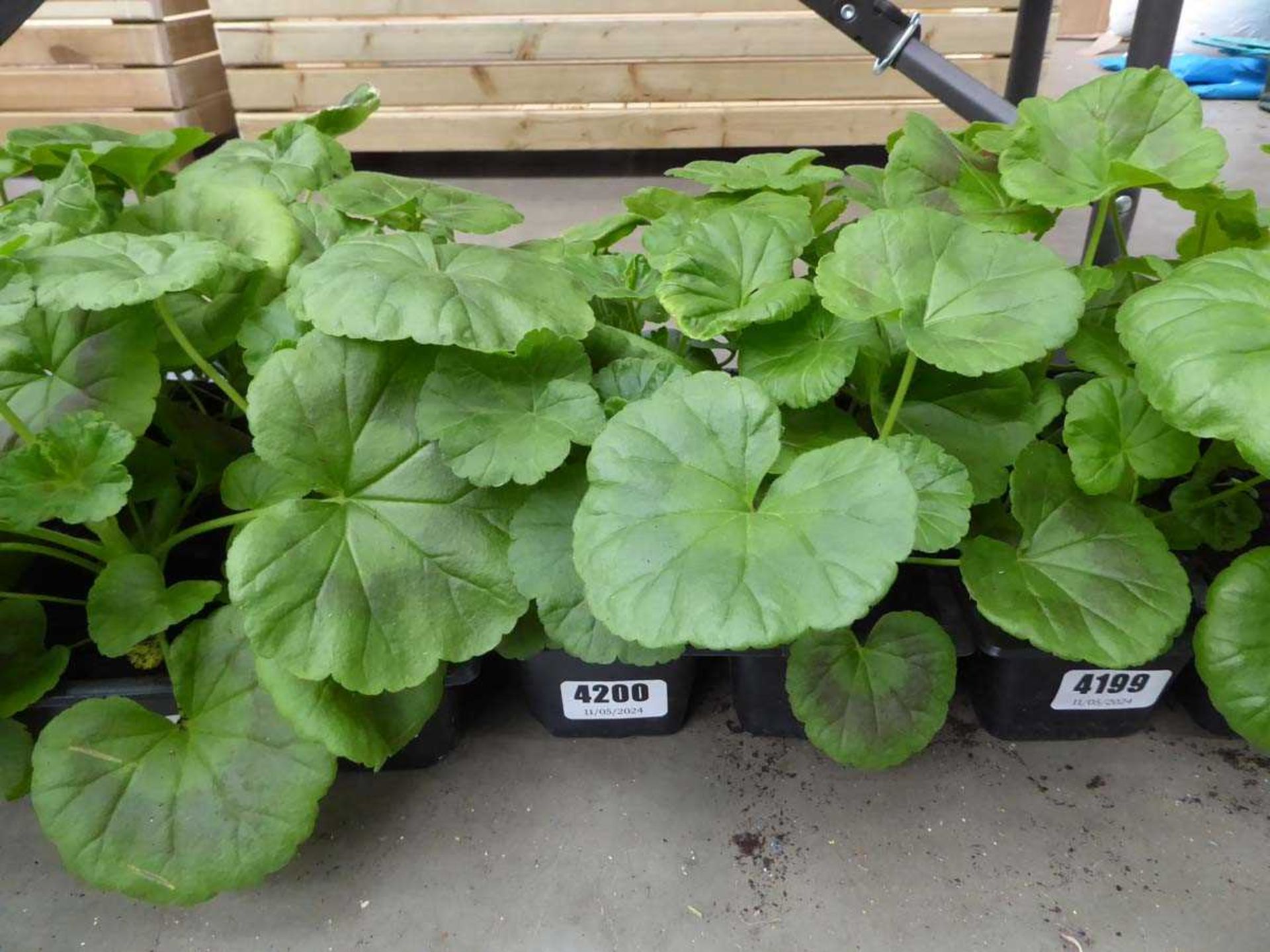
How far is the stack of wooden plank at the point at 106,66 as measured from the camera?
2.97m

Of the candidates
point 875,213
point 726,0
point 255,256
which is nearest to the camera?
point 875,213

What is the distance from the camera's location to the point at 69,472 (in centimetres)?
83

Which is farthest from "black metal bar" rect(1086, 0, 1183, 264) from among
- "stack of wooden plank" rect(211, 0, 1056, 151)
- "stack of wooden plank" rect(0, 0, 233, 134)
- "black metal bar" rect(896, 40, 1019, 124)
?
"stack of wooden plank" rect(0, 0, 233, 134)

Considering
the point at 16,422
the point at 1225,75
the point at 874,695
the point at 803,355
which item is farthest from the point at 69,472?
the point at 1225,75

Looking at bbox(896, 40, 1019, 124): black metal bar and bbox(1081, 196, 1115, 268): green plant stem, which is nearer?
bbox(1081, 196, 1115, 268): green plant stem

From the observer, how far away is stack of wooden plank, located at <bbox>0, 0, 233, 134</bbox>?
297 cm

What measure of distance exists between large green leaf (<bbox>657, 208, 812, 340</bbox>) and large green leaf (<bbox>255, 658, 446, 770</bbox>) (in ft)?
1.41

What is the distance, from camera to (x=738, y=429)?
772 mm

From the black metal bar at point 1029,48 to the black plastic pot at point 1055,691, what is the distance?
4.22 ft

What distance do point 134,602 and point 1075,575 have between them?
0.91 meters

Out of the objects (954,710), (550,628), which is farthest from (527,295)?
(954,710)

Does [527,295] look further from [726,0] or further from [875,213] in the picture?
[726,0]

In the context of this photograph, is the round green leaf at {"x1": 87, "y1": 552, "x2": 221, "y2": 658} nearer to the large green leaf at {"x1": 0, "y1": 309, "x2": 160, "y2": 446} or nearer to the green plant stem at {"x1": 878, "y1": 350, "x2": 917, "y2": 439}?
the large green leaf at {"x1": 0, "y1": 309, "x2": 160, "y2": 446}

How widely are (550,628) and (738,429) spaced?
25 cm
